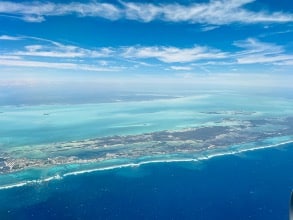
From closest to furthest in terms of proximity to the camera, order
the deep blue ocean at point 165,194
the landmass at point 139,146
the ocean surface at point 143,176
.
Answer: the deep blue ocean at point 165,194
the ocean surface at point 143,176
the landmass at point 139,146

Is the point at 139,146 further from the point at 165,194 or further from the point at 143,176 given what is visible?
the point at 165,194

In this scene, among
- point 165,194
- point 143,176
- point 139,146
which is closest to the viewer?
point 165,194

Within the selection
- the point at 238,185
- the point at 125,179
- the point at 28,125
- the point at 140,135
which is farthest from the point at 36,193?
the point at 28,125

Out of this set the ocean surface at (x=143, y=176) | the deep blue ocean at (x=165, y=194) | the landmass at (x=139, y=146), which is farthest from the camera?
the landmass at (x=139, y=146)

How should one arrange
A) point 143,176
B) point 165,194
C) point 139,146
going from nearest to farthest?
point 165,194, point 143,176, point 139,146

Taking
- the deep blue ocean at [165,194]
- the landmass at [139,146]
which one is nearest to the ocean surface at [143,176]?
the deep blue ocean at [165,194]

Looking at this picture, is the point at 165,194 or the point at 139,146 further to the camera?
the point at 139,146

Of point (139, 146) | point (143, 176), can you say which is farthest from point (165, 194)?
point (139, 146)

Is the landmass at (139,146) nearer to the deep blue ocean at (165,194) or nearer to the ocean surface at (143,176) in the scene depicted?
the ocean surface at (143,176)

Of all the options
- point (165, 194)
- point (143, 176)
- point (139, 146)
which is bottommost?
point (165, 194)

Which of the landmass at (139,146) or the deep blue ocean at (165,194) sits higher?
the landmass at (139,146)
